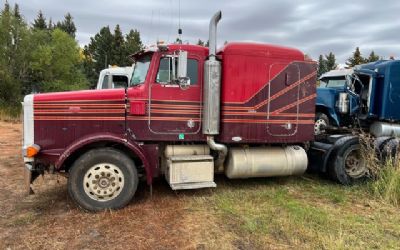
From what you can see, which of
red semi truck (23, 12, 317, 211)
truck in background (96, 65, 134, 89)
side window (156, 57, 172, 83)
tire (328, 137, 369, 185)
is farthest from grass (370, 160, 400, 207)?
truck in background (96, 65, 134, 89)

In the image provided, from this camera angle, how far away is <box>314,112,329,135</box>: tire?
9.05 meters

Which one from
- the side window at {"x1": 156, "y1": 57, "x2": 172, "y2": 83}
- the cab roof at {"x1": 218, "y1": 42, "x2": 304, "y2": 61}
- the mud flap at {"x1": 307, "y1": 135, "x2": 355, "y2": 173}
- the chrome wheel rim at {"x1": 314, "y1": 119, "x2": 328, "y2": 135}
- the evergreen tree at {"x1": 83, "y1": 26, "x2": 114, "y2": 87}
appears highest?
the evergreen tree at {"x1": 83, "y1": 26, "x2": 114, "y2": 87}

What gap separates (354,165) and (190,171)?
12.0 feet

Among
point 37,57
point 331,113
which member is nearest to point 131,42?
point 37,57

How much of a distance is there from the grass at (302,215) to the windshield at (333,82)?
4.06 m

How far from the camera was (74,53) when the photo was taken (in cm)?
4034

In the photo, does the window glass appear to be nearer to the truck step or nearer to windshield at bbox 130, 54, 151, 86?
windshield at bbox 130, 54, 151, 86

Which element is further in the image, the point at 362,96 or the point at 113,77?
the point at 113,77

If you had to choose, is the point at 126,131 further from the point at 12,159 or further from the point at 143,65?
the point at 12,159

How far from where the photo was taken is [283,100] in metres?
7.05

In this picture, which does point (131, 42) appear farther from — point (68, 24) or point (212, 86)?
point (212, 86)

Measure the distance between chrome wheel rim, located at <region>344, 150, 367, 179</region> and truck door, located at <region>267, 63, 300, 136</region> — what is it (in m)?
1.65

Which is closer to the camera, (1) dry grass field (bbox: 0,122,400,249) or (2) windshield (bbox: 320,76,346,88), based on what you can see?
(1) dry grass field (bbox: 0,122,400,249)

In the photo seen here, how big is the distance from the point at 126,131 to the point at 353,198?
164 inches
